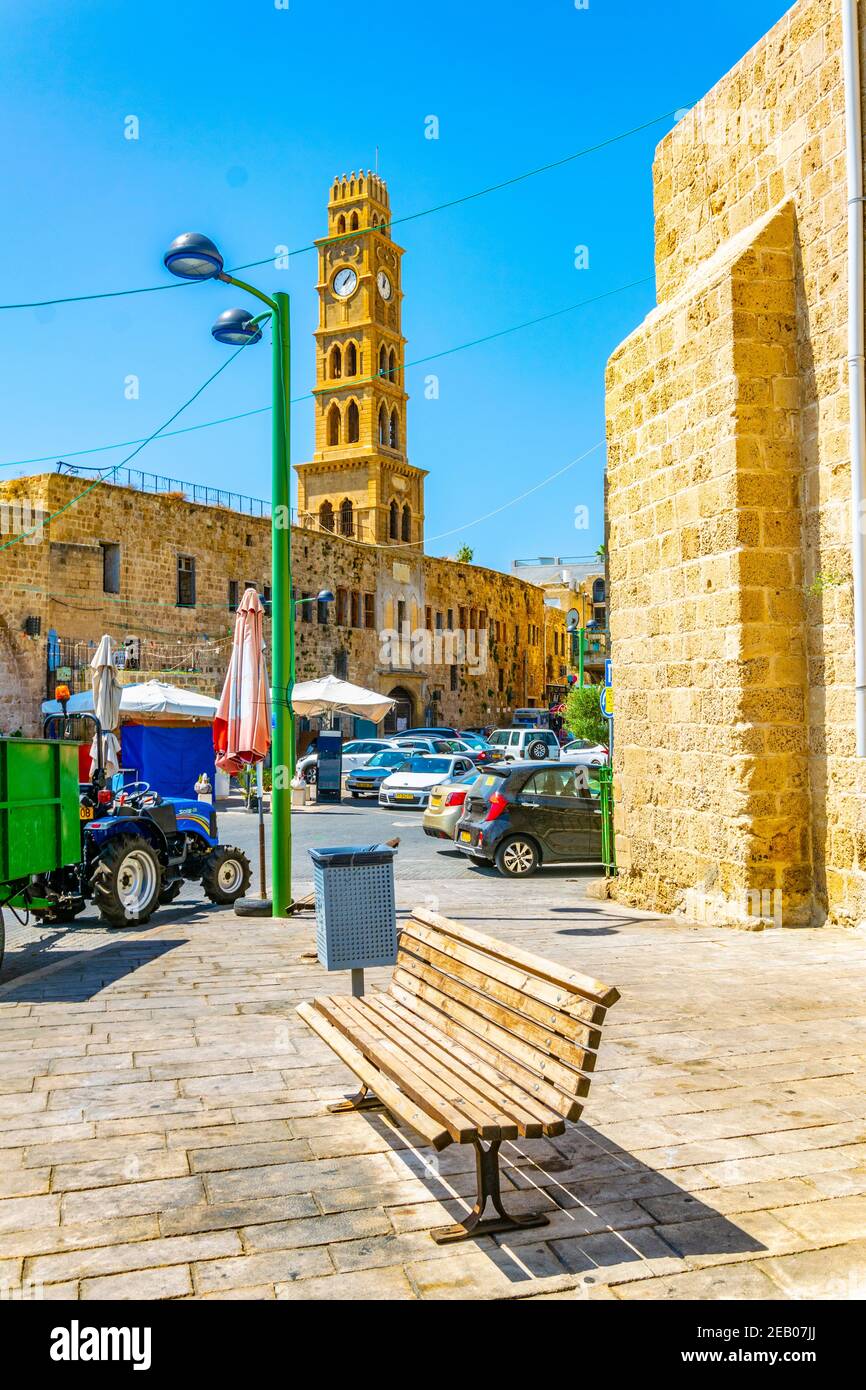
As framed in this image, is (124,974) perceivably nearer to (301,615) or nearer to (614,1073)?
(614,1073)

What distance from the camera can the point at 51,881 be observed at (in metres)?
9.13

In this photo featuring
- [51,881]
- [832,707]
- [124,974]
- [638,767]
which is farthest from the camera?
[638,767]

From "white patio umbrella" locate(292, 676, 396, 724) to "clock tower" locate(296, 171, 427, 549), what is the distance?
26.0 meters

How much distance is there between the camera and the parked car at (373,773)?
27750 mm

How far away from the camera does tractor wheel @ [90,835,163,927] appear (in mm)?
9211

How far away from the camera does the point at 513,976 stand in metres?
3.76

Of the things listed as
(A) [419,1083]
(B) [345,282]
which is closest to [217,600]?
(B) [345,282]

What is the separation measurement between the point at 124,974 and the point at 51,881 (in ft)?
7.18

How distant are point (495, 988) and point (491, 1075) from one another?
0.39 meters

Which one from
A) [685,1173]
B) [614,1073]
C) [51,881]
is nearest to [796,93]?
[614,1073]

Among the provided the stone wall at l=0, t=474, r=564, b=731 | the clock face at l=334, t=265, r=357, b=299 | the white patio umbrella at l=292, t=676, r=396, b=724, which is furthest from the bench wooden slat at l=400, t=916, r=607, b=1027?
the clock face at l=334, t=265, r=357, b=299

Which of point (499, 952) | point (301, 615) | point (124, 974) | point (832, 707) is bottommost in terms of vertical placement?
point (124, 974)

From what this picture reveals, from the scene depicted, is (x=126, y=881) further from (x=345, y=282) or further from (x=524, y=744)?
(x=345, y=282)
